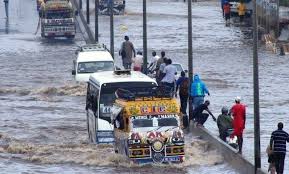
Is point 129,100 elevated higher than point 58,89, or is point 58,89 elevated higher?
point 129,100

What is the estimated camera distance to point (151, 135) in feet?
84.8

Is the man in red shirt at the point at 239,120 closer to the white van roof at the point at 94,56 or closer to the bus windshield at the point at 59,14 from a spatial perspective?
the white van roof at the point at 94,56

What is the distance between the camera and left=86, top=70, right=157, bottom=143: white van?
1124 inches

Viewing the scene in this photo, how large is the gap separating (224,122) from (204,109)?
320 cm

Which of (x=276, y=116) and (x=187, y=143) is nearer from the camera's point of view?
(x=187, y=143)

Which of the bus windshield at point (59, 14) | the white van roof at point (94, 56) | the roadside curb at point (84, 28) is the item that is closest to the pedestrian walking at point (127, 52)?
the white van roof at point (94, 56)

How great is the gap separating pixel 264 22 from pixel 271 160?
42473mm

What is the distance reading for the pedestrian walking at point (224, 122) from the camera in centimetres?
2772

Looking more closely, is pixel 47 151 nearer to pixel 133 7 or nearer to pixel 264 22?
pixel 264 22

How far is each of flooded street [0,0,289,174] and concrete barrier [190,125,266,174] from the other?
21cm

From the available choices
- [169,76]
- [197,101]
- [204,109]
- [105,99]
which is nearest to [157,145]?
[105,99]

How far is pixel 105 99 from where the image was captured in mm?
28984

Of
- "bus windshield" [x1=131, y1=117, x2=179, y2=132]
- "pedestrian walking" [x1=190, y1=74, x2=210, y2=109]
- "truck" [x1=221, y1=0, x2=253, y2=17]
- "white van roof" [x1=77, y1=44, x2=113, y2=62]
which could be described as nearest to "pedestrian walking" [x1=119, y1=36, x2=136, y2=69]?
"white van roof" [x1=77, y1=44, x2=113, y2=62]

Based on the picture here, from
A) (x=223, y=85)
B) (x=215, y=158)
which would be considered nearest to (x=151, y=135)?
(x=215, y=158)
